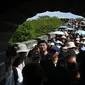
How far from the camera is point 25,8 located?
4953 millimetres

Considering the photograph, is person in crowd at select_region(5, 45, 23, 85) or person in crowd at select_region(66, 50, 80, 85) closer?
person in crowd at select_region(5, 45, 23, 85)

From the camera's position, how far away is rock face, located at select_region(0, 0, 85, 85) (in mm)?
4762

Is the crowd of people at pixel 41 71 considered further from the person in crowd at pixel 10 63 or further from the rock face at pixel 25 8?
the rock face at pixel 25 8

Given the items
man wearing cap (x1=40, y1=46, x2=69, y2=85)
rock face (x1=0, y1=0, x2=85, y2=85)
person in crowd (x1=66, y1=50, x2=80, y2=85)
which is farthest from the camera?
person in crowd (x1=66, y1=50, x2=80, y2=85)

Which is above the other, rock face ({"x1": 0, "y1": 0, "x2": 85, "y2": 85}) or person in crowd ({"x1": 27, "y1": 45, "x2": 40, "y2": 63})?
rock face ({"x1": 0, "y1": 0, "x2": 85, "y2": 85})

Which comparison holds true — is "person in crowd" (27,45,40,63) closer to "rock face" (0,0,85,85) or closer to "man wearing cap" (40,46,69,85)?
"man wearing cap" (40,46,69,85)

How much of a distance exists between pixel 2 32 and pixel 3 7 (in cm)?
53

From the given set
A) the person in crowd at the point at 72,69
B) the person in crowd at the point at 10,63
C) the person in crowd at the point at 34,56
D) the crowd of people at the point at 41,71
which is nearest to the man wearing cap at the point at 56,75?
the crowd of people at the point at 41,71

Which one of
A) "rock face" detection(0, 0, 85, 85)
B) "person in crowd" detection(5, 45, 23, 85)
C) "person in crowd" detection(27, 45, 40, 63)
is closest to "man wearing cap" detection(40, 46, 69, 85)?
"person in crowd" detection(27, 45, 40, 63)

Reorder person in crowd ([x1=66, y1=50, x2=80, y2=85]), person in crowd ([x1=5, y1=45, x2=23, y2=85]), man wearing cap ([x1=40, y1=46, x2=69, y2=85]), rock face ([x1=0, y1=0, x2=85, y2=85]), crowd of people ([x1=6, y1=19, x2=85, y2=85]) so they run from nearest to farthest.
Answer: rock face ([x1=0, y1=0, x2=85, y2=85]) < person in crowd ([x1=5, y1=45, x2=23, y2=85]) < crowd of people ([x1=6, y1=19, x2=85, y2=85]) < man wearing cap ([x1=40, y1=46, x2=69, y2=85]) < person in crowd ([x1=66, y1=50, x2=80, y2=85])

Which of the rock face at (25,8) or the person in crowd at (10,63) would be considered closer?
the rock face at (25,8)

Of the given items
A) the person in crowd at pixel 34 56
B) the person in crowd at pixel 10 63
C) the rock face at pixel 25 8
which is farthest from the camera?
the person in crowd at pixel 34 56

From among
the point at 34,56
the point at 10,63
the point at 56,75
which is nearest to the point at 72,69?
the point at 56,75

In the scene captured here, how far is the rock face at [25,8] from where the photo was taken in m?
4.76
